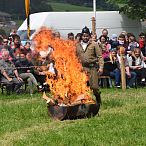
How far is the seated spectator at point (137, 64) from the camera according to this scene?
1834cm

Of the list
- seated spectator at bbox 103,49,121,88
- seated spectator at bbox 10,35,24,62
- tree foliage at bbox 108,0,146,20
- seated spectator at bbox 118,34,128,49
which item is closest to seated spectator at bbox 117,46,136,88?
seated spectator at bbox 103,49,121,88

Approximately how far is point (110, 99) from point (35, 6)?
6152 centimetres

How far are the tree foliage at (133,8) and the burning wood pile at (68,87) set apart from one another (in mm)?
16231

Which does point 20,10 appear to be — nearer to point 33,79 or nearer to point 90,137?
point 33,79

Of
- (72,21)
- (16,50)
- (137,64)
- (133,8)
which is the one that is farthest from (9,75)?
(133,8)

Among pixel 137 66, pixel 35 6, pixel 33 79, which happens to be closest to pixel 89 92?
pixel 33 79

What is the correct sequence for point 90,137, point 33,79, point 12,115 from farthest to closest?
point 33,79 → point 12,115 → point 90,137

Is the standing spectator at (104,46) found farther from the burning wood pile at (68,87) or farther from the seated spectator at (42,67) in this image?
the burning wood pile at (68,87)

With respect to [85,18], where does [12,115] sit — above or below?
below

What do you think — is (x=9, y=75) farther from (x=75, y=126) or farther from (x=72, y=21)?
(x=72, y=21)

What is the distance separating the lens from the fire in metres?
11.8

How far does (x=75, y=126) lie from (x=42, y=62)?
23.2ft

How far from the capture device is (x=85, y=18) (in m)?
25.8

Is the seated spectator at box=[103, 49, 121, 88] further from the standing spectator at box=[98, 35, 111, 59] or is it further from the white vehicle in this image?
the white vehicle
